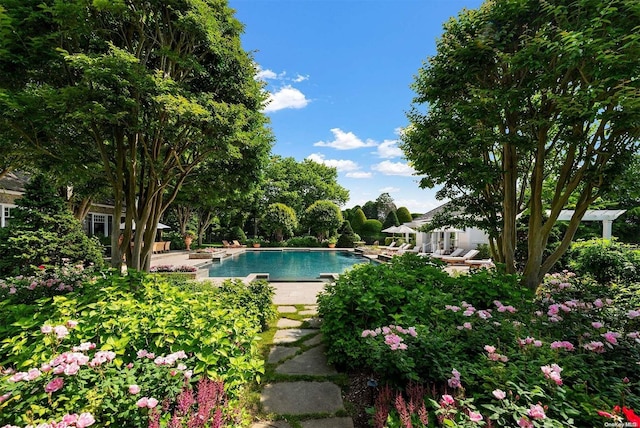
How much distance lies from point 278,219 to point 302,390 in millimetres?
23054

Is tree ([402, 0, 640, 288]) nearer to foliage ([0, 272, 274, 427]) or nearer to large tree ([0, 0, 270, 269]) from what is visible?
large tree ([0, 0, 270, 269])

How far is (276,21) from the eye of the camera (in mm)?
7238

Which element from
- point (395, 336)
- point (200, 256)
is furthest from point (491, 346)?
point (200, 256)

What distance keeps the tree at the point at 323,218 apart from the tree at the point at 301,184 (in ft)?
12.7

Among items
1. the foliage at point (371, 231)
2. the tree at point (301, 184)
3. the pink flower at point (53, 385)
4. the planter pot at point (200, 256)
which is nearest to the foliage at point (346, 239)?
the foliage at point (371, 231)

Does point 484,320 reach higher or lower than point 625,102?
lower

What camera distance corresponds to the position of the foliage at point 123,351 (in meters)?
1.60

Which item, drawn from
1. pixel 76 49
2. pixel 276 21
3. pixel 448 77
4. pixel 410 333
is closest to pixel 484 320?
pixel 410 333

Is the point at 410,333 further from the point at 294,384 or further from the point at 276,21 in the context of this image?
the point at 276,21

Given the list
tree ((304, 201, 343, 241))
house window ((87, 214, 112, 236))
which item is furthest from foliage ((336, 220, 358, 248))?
house window ((87, 214, 112, 236))

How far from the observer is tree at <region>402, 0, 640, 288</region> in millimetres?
3484

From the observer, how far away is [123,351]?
6.07 feet

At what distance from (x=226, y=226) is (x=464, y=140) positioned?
94.3 ft

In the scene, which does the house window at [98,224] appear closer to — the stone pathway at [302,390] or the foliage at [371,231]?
the stone pathway at [302,390]
